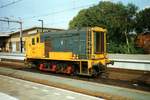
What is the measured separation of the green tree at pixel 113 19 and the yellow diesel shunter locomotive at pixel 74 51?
23.5 meters

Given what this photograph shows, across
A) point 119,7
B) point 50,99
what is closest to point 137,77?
point 50,99

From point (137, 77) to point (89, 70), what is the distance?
3.10 meters

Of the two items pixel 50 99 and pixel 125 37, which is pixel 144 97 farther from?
pixel 125 37

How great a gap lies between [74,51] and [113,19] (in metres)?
28.1

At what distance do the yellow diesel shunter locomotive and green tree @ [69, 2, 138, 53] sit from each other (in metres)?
23.5

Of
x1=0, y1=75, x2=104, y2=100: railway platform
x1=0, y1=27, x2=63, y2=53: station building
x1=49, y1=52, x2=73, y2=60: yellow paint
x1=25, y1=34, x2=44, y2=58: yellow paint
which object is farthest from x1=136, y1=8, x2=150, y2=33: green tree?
x1=0, y1=75, x2=104, y2=100: railway platform

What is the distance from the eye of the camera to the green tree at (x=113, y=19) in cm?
4581

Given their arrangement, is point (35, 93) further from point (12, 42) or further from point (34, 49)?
point (12, 42)

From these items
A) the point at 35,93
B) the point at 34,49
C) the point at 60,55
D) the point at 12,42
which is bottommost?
the point at 35,93

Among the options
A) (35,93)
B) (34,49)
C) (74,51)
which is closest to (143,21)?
(34,49)

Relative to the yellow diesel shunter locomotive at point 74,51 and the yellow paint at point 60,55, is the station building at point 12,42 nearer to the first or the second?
the yellow diesel shunter locomotive at point 74,51

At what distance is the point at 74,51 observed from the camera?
18.9m

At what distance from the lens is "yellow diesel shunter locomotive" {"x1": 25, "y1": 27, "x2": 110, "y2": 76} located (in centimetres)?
1797

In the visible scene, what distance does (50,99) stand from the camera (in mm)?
10406
